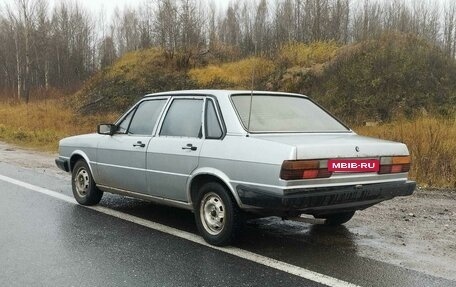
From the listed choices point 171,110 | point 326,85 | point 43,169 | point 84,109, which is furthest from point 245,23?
point 171,110

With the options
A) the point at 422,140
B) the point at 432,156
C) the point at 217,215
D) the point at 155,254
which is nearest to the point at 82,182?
the point at 155,254

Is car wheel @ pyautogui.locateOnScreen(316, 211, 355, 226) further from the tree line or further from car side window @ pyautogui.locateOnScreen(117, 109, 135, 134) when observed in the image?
the tree line

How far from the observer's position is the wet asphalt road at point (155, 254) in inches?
155

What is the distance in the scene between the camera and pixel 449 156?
9.59 meters

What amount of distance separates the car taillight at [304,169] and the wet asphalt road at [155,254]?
0.81m

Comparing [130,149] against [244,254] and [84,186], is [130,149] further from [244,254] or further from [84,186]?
[244,254]

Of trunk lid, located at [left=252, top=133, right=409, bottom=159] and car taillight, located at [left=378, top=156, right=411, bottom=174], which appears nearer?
trunk lid, located at [left=252, top=133, right=409, bottom=159]

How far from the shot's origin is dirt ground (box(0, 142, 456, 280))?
4441mm

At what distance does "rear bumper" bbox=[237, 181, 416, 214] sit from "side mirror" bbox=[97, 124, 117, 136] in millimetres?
2530

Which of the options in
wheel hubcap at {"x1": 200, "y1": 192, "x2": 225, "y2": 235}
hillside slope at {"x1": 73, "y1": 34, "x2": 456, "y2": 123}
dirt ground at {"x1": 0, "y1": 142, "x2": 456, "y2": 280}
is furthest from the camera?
hillside slope at {"x1": 73, "y1": 34, "x2": 456, "y2": 123}

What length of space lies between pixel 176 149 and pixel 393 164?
2.27 metres

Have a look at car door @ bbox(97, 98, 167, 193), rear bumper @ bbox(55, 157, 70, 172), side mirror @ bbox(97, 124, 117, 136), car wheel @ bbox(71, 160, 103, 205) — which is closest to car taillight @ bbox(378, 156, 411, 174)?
car door @ bbox(97, 98, 167, 193)

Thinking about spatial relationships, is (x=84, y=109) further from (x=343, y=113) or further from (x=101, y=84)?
(x=343, y=113)

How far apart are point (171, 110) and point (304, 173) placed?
6.90ft
